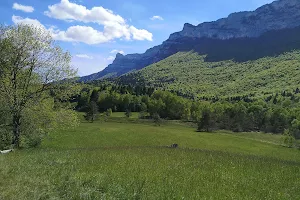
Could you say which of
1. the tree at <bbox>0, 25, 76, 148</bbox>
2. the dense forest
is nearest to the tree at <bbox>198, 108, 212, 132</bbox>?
the dense forest

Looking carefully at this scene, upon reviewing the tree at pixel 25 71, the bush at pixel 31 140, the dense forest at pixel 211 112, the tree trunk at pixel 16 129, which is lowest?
the dense forest at pixel 211 112

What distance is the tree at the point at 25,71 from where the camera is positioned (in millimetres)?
34281

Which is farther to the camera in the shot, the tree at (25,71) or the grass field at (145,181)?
the tree at (25,71)

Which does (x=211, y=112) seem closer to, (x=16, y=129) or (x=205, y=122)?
(x=205, y=122)

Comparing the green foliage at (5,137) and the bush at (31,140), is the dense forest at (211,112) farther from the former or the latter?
the green foliage at (5,137)

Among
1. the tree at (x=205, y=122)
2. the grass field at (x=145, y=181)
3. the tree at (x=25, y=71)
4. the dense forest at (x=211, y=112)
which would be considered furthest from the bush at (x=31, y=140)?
the dense forest at (x=211, y=112)

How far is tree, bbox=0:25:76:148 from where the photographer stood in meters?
34.3

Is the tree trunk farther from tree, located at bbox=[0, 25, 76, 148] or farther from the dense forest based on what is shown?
the dense forest

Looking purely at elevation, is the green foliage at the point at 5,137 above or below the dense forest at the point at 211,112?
above

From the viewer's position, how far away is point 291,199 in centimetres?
1107

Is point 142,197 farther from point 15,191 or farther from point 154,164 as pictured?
point 154,164

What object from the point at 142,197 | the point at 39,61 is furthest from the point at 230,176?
the point at 39,61

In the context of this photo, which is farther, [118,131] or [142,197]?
[118,131]

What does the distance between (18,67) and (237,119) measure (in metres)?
133
